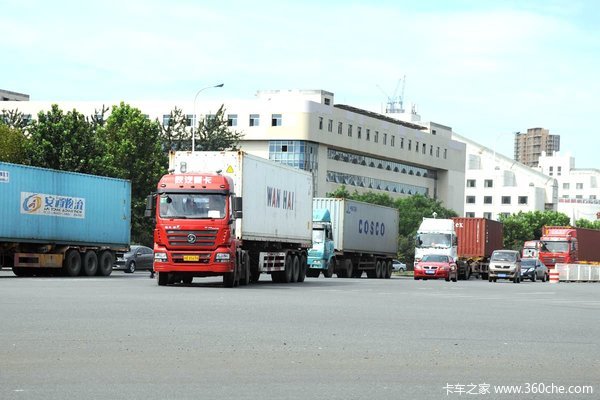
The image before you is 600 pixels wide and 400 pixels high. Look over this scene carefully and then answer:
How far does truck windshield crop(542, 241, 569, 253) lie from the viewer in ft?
256

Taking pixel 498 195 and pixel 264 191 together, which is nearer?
pixel 264 191

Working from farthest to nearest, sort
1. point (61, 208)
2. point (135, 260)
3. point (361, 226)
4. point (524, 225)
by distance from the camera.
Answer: point (524, 225) < point (361, 226) < point (135, 260) < point (61, 208)

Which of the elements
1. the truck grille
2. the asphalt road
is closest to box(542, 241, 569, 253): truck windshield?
the truck grille

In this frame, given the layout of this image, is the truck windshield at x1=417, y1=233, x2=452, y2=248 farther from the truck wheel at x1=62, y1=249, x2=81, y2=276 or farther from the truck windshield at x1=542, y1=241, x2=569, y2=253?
the truck wheel at x1=62, y1=249, x2=81, y2=276

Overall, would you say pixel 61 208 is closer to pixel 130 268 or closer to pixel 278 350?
pixel 130 268

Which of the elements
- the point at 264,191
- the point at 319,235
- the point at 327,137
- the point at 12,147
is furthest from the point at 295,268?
the point at 327,137

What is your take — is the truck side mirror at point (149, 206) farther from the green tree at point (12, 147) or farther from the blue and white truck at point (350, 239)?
the green tree at point (12, 147)

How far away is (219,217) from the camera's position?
116ft

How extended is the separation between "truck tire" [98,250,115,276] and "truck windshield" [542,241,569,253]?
3856 centimetres

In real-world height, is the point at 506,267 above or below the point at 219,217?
below

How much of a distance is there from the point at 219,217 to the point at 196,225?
0.72m

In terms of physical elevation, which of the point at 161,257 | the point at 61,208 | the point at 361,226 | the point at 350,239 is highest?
the point at 361,226

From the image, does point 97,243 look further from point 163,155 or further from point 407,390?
point 407,390

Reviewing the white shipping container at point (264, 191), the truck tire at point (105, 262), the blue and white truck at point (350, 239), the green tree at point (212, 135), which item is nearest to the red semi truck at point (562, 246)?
the blue and white truck at point (350, 239)
